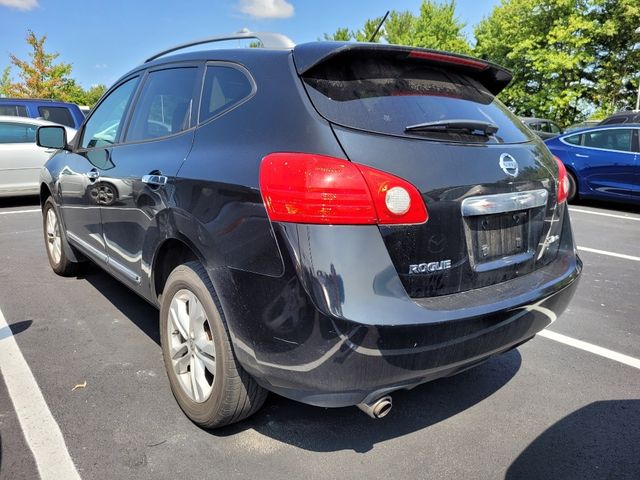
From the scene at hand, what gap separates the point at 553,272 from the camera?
2.43 m

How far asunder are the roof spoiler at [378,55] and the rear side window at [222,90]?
291mm

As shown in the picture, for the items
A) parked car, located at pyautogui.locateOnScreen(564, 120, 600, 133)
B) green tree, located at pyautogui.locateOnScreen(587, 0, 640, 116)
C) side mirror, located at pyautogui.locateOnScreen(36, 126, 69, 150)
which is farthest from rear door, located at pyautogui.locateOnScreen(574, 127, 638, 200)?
green tree, located at pyautogui.locateOnScreen(587, 0, 640, 116)

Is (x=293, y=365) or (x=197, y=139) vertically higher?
(x=197, y=139)

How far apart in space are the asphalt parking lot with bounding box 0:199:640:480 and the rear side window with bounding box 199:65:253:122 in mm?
1526

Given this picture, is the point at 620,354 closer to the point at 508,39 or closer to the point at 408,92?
the point at 408,92

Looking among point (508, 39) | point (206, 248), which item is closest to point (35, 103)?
point (206, 248)

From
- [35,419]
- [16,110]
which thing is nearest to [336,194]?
[35,419]

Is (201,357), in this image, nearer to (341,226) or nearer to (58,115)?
(341,226)

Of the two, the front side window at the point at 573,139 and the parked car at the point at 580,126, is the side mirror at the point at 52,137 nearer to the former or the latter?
the front side window at the point at 573,139

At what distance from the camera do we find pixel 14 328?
362 centimetres

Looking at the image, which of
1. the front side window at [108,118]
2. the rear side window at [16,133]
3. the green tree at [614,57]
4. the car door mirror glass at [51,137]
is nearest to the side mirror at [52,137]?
the car door mirror glass at [51,137]

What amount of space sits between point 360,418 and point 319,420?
21cm

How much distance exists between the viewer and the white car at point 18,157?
345 inches

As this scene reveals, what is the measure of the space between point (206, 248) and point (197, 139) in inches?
22.9
